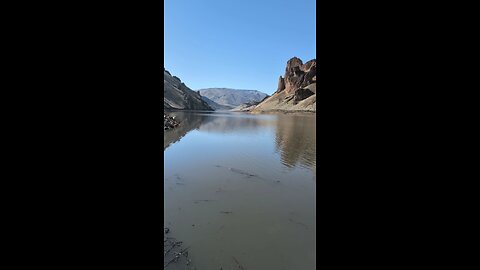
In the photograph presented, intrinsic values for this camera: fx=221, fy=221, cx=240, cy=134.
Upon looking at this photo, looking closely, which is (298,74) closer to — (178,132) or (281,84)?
(281,84)

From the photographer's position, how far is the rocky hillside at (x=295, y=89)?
113 metres

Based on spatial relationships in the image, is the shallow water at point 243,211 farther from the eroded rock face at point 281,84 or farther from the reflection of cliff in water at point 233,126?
the eroded rock face at point 281,84

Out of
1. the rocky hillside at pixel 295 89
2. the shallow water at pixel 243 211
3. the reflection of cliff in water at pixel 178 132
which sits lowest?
the shallow water at pixel 243 211

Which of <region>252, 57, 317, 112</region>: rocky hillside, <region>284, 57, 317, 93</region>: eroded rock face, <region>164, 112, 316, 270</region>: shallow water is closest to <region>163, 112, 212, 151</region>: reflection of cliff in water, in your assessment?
<region>164, 112, 316, 270</region>: shallow water

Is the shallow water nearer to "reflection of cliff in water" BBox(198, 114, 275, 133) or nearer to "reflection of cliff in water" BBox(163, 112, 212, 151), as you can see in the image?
"reflection of cliff in water" BBox(163, 112, 212, 151)

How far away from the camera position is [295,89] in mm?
140500

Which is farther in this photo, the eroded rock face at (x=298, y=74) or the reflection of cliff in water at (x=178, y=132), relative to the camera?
the eroded rock face at (x=298, y=74)

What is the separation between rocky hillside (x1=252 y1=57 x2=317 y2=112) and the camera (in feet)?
371

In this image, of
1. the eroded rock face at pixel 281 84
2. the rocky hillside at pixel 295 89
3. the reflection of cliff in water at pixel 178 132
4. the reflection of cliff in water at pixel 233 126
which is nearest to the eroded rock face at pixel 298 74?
the rocky hillside at pixel 295 89

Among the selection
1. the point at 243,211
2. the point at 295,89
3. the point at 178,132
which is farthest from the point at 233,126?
the point at 295,89
